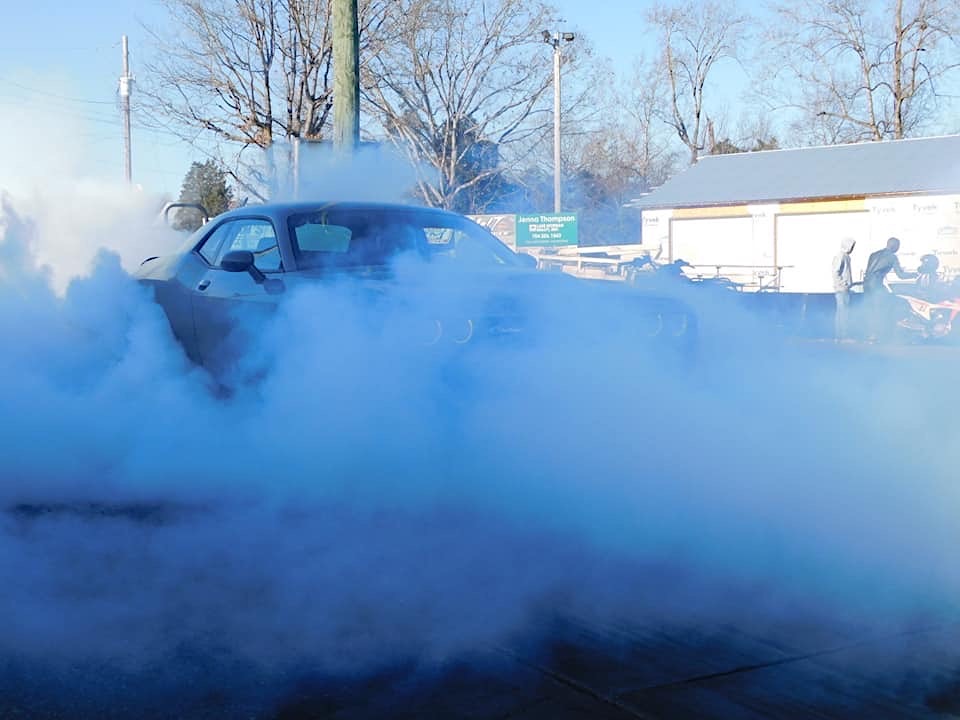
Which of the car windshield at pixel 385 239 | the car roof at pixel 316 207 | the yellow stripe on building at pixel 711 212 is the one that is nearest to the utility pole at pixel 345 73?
the car roof at pixel 316 207

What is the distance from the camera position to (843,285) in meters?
14.7

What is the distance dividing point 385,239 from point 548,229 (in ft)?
70.4

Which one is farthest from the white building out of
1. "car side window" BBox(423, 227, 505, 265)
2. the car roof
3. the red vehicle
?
the car roof

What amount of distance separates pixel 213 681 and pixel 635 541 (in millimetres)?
1809

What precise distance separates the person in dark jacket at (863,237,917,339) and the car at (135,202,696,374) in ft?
29.4

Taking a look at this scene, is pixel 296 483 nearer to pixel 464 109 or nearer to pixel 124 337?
pixel 124 337

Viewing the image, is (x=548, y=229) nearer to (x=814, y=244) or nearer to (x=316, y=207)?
(x=814, y=244)

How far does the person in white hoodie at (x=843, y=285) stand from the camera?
1461 cm

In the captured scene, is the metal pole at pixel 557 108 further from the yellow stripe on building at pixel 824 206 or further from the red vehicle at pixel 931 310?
the red vehicle at pixel 931 310

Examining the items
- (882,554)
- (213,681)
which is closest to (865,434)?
(882,554)

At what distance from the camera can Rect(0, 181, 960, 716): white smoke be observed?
3693mm

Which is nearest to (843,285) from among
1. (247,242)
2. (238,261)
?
(247,242)

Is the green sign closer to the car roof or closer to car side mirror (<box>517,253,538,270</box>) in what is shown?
car side mirror (<box>517,253,538,270</box>)

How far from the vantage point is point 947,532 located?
4.34m
